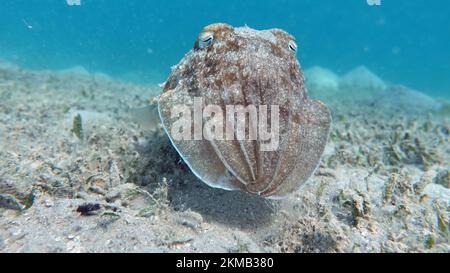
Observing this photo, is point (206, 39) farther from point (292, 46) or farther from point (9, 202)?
point (9, 202)

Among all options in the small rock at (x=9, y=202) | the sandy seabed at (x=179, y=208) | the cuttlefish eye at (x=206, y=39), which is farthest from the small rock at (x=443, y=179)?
the small rock at (x=9, y=202)

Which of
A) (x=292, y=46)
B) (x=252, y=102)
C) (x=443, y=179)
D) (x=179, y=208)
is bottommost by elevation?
(x=179, y=208)

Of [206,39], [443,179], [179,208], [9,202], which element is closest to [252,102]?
[206,39]

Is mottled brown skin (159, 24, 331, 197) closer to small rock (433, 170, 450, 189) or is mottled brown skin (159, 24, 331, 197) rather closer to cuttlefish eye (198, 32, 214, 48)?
cuttlefish eye (198, 32, 214, 48)

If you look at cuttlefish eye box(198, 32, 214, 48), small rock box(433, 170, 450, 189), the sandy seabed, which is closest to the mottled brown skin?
cuttlefish eye box(198, 32, 214, 48)

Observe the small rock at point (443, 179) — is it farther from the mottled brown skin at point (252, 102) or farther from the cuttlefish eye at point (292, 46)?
the cuttlefish eye at point (292, 46)
